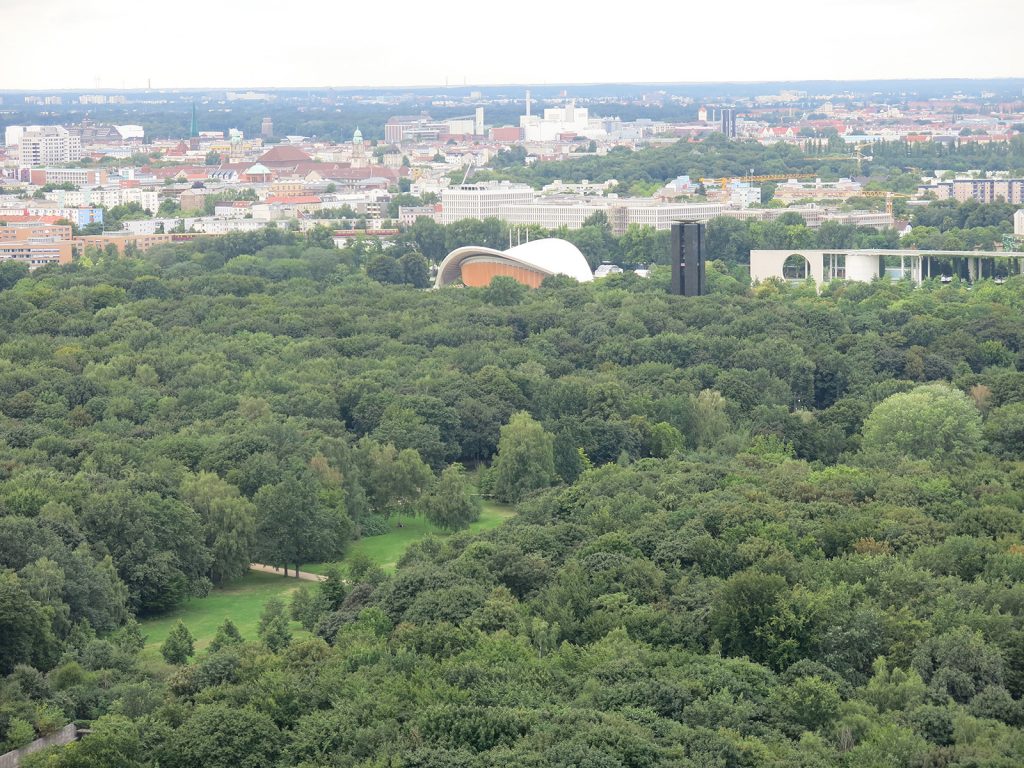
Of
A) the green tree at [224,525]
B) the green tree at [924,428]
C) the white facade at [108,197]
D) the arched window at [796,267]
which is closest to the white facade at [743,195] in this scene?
the arched window at [796,267]

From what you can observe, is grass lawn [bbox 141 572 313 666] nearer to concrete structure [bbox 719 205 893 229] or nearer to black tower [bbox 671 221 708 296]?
black tower [bbox 671 221 708 296]

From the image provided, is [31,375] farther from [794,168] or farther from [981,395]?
[794,168]

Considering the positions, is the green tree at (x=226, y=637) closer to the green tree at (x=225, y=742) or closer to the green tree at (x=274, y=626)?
the green tree at (x=274, y=626)

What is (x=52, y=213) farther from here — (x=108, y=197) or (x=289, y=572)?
(x=289, y=572)

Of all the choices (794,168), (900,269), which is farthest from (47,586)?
(794,168)

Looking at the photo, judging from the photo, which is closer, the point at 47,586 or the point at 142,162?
the point at 47,586

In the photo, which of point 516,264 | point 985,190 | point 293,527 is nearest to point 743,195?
point 985,190

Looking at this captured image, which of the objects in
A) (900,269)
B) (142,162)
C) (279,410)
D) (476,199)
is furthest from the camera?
(142,162)
